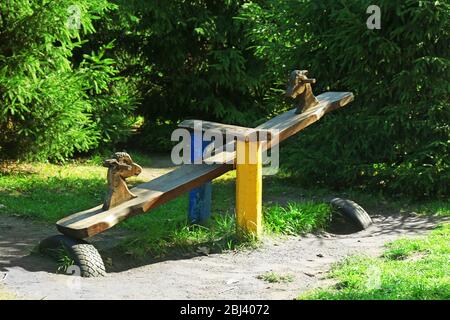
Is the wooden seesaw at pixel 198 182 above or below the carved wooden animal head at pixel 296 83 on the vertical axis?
below

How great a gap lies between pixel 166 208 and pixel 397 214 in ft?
9.02

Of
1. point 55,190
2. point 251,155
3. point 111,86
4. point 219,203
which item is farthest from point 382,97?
point 111,86

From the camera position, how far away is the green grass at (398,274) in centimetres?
607

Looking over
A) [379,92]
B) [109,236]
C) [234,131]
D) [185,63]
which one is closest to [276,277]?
[234,131]

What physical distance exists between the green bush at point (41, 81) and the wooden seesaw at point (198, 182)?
3.41 m

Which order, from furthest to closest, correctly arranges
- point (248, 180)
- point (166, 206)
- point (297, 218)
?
point (166, 206) < point (297, 218) < point (248, 180)

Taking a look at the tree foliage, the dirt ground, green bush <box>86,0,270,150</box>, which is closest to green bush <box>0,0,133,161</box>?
the tree foliage

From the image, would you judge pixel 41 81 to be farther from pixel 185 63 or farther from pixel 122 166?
pixel 122 166

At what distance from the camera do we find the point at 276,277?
6.88 metres

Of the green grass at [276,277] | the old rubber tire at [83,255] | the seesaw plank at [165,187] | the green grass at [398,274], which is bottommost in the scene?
the green grass at [276,277]

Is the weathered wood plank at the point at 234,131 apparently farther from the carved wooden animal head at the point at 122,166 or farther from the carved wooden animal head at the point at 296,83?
the carved wooden animal head at the point at 122,166

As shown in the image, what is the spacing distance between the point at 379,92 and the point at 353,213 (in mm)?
2169

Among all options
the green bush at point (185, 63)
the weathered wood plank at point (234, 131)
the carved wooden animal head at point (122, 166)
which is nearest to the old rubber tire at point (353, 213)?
the weathered wood plank at point (234, 131)
